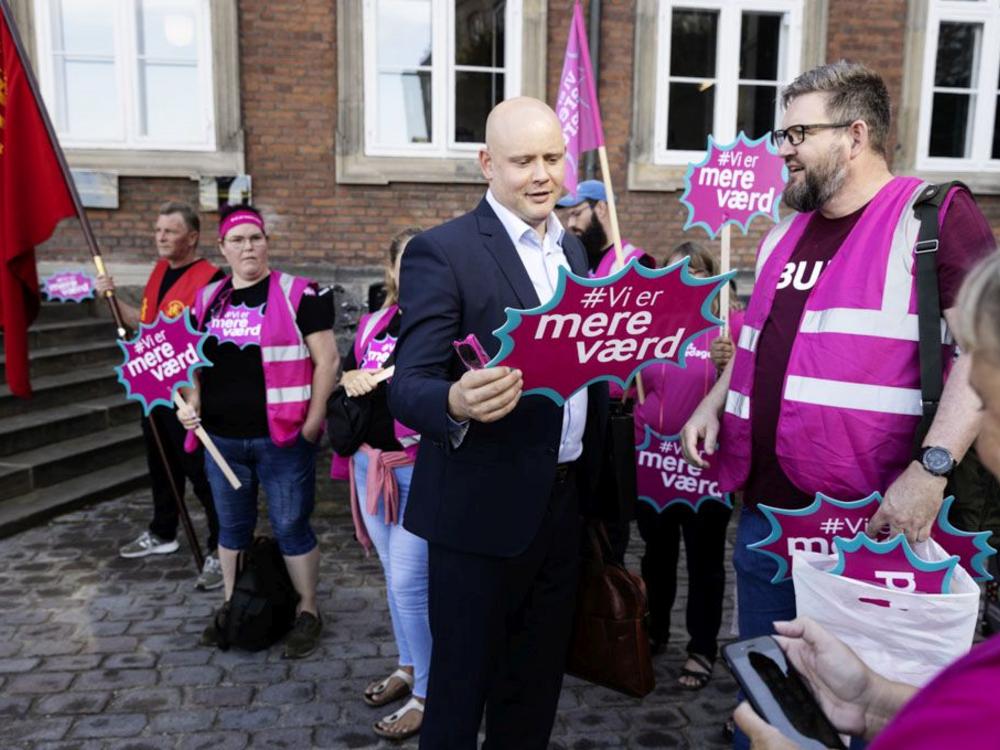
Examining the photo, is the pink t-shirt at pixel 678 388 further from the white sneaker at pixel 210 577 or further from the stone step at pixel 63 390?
the stone step at pixel 63 390

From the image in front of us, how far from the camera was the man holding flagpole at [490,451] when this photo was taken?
207cm

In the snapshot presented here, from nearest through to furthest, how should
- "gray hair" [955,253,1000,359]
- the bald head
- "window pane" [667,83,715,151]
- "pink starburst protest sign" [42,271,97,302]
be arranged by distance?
"gray hair" [955,253,1000,359] < the bald head < "pink starburst protest sign" [42,271,97,302] < "window pane" [667,83,715,151]

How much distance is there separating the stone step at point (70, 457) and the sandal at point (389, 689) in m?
3.79

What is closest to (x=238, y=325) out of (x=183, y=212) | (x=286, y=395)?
(x=286, y=395)

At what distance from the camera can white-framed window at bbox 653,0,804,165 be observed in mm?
8711

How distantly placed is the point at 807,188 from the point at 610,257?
1.96 m

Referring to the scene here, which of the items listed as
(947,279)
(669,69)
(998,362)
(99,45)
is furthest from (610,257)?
(99,45)

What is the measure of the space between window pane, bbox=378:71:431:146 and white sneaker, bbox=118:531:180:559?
490cm

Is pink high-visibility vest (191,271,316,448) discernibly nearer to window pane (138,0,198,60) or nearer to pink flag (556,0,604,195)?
pink flag (556,0,604,195)

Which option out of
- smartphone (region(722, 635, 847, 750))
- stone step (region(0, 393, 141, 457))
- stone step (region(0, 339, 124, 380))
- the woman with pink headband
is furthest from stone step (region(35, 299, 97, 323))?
smartphone (region(722, 635, 847, 750))

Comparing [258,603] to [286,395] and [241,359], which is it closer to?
[286,395]

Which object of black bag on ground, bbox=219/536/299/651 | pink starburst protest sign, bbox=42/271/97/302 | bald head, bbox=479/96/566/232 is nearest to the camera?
bald head, bbox=479/96/566/232

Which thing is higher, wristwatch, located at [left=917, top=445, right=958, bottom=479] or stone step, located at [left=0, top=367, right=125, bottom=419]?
wristwatch, located at [left=917, top=445, right=958, bottom=479]

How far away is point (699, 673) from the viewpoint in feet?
11.6
